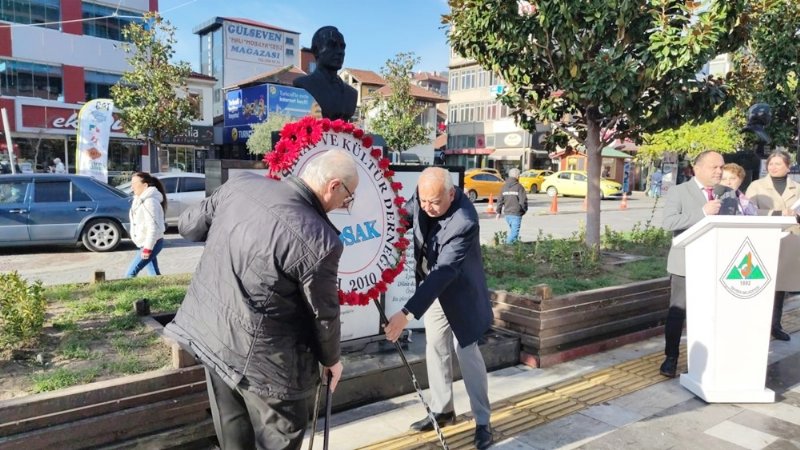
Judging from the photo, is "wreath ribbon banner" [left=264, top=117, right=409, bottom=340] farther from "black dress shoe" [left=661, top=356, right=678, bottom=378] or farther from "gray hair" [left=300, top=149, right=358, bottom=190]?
"black dress shoe" [left=661, top=356, right=678, bottom=378]

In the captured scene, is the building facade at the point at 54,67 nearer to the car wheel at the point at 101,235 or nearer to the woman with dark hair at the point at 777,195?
the car wheel at the point at 101,235

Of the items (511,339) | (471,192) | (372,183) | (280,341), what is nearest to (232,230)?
(280,341)

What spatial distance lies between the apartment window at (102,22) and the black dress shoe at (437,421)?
26.6 meters

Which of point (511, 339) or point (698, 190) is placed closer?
point (698, 190)

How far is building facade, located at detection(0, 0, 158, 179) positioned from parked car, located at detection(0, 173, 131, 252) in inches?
615

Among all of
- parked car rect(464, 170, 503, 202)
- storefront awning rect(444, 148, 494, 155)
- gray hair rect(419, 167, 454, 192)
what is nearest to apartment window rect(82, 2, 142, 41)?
parked car rect(464, 170, 503, 202)

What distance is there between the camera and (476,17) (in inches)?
279

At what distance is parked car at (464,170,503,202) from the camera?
2520cm

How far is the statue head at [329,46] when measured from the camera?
424cm

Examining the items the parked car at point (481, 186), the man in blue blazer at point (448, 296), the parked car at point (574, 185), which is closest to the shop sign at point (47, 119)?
the parked car at point (481, 186)

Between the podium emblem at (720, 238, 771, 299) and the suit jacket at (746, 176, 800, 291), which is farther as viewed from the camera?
the suit jacket at (746, 176, 800, 291)

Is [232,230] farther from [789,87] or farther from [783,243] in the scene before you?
[789,87]

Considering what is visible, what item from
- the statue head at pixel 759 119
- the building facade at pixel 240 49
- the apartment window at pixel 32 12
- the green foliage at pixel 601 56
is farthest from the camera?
the building facade at pixel 240 49

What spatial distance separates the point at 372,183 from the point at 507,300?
2062 millimetres
